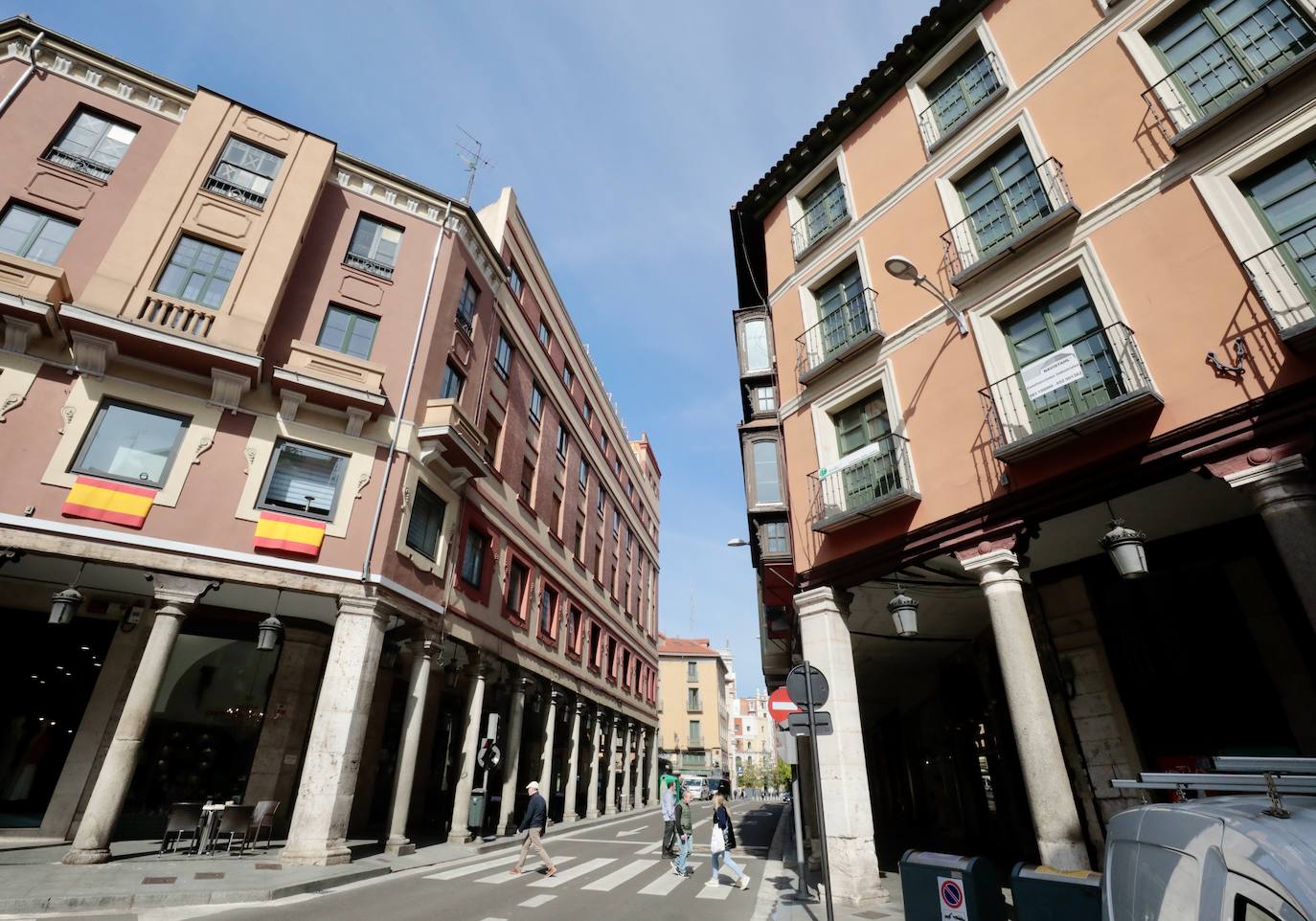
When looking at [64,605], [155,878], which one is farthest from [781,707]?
[64,605]

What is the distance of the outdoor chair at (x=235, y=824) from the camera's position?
11750 millimetres

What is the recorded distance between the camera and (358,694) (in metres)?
11.8

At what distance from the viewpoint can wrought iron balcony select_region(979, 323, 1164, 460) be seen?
7855mm

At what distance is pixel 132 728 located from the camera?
10.6m

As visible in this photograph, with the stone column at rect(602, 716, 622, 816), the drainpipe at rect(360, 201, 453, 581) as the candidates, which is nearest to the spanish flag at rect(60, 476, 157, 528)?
the drainpipe at rect(360, 201, 453, 581)

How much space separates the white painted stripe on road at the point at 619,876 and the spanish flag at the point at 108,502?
1098cm

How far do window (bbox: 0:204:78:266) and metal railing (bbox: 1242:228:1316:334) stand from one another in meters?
21.3

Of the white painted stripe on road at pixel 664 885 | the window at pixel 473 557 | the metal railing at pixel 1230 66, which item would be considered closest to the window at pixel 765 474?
the window at pixel 473 557

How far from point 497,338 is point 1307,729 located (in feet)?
67.8

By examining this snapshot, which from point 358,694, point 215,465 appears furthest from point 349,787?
point 215,465

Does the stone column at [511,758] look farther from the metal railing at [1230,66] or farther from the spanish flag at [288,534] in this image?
the metal railing at [1230,66]

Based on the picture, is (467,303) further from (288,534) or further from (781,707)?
(781,707)

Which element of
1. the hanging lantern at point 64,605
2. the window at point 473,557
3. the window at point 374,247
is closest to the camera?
the hanging lantern at point 64,605

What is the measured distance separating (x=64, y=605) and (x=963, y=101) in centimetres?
1997
